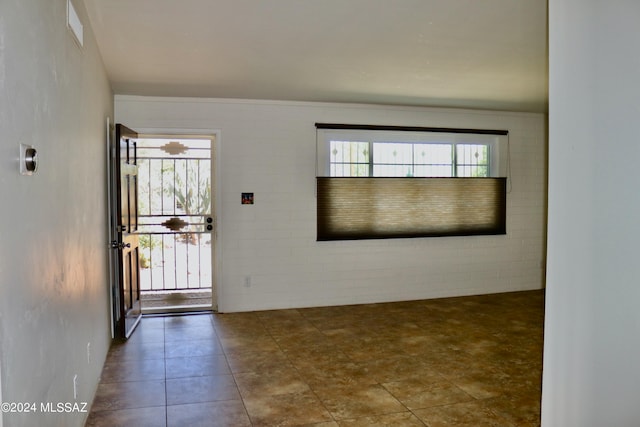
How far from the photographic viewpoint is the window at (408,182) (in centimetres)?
636

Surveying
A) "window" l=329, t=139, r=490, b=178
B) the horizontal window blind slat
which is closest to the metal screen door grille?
the horizontal window blind slat

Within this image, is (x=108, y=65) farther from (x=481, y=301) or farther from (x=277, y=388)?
(x=481, y=301)

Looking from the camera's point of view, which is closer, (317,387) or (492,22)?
(492,22)

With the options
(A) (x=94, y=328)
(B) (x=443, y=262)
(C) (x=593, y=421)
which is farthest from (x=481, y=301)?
(C) (x=593, y=421)

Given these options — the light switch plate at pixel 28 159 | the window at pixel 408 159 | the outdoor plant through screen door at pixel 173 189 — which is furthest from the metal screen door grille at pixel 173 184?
the light switch plate at pixel 28 159

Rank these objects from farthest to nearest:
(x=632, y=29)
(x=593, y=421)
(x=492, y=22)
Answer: (x=492, y=22), (x=593, y=421), (x=632, y=29)

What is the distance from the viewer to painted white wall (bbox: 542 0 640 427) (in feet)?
5.07

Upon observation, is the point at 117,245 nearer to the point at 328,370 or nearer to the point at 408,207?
the point at 328,370

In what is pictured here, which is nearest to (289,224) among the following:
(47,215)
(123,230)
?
(123,230)

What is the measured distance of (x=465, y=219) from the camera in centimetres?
695

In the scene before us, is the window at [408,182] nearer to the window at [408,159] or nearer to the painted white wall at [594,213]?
the window at [408,159]

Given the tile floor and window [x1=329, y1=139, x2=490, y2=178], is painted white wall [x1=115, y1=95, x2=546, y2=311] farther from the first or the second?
the tile floor

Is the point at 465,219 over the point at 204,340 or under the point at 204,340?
over

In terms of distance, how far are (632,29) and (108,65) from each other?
4.02 meters
